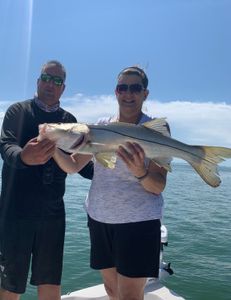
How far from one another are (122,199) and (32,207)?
3.50ft

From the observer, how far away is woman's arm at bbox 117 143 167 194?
3.78 metres

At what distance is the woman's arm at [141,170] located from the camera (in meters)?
3.78

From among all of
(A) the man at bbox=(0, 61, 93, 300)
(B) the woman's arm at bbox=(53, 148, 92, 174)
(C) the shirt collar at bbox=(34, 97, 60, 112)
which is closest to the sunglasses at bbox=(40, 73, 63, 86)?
(A) the man at bbox=(0, 61, 93, 300)

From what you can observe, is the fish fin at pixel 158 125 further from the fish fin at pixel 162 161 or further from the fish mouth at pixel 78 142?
the fish mouth at pixel 78 142

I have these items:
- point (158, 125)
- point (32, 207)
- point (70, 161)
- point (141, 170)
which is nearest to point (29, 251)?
point (32, 207)

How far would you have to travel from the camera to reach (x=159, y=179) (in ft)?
12.9

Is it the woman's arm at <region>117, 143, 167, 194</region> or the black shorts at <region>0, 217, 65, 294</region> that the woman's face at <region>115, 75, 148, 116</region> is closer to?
the woman's arm at <region>117, 143, 167, 194</region>

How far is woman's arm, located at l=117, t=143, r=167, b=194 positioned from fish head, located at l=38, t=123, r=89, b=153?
0.41m

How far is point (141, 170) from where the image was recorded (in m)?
3.82

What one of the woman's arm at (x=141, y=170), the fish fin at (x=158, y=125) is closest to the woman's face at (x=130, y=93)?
the fish fin at (x=158, y=125)

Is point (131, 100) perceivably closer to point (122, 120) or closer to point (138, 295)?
point (122, 120)

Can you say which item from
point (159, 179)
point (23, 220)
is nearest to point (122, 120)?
point (159, 179)

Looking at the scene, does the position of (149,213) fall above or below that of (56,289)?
above

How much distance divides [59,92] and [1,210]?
5.16 ft
